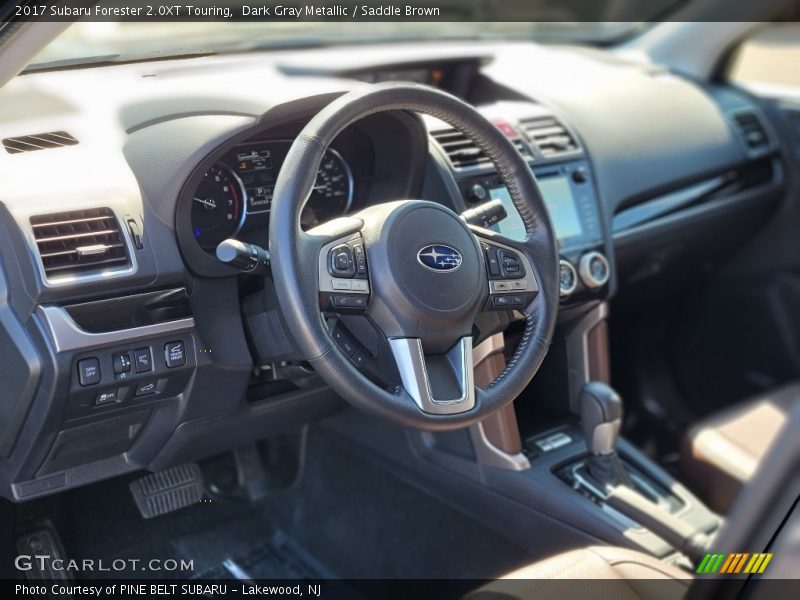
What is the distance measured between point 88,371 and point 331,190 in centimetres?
59

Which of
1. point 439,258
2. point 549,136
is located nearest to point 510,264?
point 439,258

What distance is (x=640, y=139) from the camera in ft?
8.61

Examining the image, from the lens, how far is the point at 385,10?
6.47 ft

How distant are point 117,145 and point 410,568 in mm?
1192

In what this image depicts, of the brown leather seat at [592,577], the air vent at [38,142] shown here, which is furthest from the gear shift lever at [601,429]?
the air vent at [38,142]

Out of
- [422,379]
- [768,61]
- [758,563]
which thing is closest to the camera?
[758,563]

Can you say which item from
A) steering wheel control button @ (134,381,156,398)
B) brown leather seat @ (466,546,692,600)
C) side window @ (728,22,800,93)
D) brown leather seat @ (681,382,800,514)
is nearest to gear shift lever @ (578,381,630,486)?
brown leather seat @ (681,382,800,514)

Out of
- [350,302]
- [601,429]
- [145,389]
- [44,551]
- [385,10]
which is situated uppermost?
[385,10]

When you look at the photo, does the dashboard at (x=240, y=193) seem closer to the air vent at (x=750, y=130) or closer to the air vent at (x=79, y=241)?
the air vent at (x=79, y=241)

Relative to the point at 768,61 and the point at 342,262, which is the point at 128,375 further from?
the point at 768,61

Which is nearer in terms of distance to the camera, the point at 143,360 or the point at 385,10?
the point at 143,360

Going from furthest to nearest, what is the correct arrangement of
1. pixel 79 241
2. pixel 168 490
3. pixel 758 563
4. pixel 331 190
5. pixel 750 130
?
1. pixel 750 130
2. pixel 168 490
3. pixel 331 190
4. pixel 79 241
5. pixel 758 563

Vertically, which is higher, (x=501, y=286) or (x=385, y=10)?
(x=385, y=10)

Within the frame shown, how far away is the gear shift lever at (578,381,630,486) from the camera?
212 centimetres
